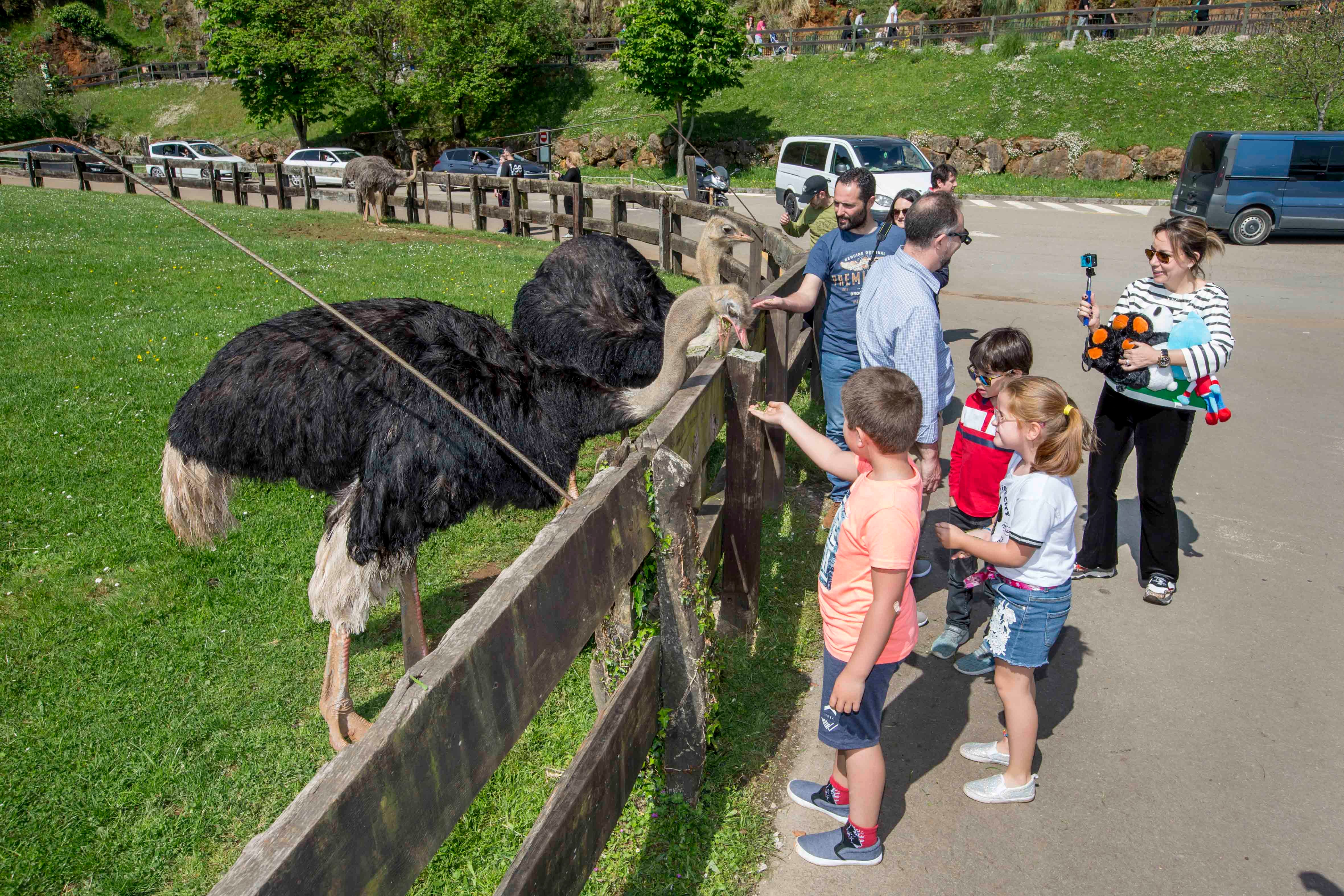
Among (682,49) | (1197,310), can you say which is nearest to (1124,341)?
(1197,310)

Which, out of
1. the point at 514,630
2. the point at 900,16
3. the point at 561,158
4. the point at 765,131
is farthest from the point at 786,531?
the point at 900,16

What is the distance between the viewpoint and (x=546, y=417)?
152 inches

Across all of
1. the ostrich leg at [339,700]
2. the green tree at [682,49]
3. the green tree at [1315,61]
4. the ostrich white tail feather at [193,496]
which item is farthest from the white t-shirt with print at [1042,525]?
the green tree at [682,49]

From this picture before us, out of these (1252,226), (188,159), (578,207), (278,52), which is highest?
(278,52)

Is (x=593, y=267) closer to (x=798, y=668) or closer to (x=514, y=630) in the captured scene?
(x=798, y=668)

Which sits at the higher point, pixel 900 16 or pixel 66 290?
pixel 900 16

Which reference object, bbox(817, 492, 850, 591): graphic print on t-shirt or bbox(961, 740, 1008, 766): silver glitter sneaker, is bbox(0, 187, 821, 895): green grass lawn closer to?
bbox(961, 740, 1008, 766): silver glitter sneaker

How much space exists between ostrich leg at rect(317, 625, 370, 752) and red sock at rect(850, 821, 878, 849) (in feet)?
6.12

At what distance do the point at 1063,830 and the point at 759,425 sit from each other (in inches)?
69.3

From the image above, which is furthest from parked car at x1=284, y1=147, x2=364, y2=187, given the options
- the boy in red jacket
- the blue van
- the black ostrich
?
the boy in red jacket

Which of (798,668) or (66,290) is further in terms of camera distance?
(66,290)

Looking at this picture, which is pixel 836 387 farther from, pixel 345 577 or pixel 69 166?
pixel 69 166

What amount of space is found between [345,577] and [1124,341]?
134 inches

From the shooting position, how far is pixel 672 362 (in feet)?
14.0
